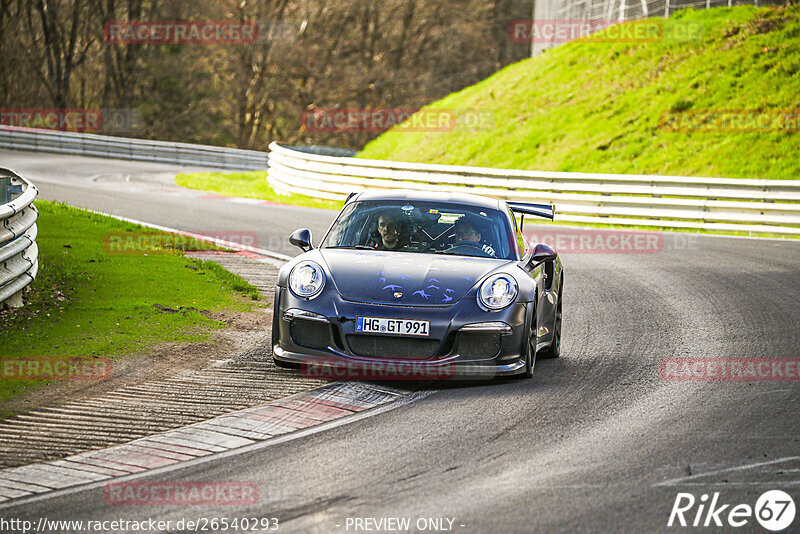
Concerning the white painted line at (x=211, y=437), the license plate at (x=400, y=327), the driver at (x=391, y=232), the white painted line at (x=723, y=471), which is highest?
the driver at (x=391, y=232)

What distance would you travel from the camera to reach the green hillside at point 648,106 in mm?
25312

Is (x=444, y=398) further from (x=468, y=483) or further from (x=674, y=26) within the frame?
(x=674, y=26)

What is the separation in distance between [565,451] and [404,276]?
7.09 ft

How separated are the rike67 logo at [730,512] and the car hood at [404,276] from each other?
9.04 feet

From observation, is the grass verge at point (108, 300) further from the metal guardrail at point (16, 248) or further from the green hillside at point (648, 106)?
the green hillside at point (648, 106)

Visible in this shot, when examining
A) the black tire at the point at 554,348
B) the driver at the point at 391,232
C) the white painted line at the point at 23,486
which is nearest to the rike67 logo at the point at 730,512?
the white painted line at the point at 23,486

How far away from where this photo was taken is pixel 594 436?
618 cm

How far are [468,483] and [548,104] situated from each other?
27128 millimetres

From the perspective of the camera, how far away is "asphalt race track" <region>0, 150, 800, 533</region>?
484cm

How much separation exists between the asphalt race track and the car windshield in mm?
1156

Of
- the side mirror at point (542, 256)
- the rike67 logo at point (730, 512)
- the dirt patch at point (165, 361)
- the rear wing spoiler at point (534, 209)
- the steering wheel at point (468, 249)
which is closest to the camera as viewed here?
the rike67 logo at point (730, 512)

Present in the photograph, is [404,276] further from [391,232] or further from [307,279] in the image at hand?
[391,232]

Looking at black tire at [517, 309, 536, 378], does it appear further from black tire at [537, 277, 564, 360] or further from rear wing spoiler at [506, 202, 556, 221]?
rear wing spoiler at [506, 202, 556, 221]

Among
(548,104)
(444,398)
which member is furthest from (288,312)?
(548,104)
